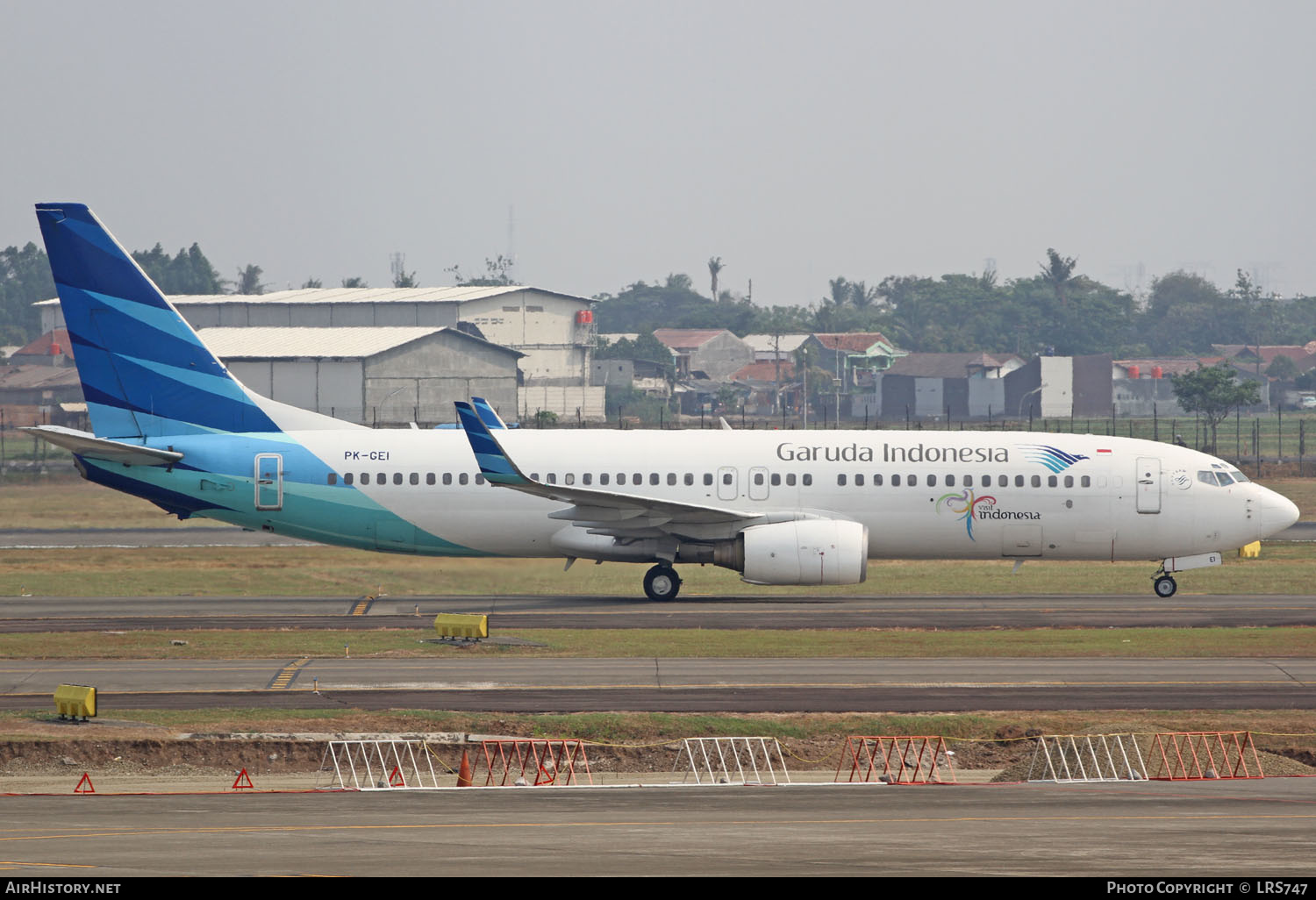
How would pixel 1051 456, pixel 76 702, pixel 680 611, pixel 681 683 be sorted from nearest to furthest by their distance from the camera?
pixel 76 702, pixel 681 683, pixel 680 611, pixel 1051 456

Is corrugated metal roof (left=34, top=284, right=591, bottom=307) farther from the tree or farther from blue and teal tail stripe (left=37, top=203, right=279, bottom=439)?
blue and teal tail stripe (left=37, top=203, right=279, bottom=439)

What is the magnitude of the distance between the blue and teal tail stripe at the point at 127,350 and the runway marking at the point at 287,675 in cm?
1167

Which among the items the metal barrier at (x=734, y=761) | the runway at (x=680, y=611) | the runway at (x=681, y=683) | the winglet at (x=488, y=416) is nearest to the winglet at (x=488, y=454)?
the winglet at (x=488, y=416)

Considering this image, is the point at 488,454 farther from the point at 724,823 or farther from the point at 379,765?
the point at 724,823

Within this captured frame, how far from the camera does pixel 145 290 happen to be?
133 ft

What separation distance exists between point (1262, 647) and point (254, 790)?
21566 millimetres

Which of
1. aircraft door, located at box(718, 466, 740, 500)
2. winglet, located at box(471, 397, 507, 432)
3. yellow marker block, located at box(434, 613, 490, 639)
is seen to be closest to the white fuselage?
aircraft door, located at box(718, 466, 740, 500)

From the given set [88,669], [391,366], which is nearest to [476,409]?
[88,669]

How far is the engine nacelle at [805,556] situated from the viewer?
1537 inches

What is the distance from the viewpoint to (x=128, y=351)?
40375mm

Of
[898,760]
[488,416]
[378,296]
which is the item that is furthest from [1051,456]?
[378,296]

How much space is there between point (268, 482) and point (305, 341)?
72.6m

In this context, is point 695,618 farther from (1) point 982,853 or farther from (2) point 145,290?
(1) point 982,853

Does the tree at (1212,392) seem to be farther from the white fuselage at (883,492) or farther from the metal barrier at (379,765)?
the metal barrier at (379,765)
